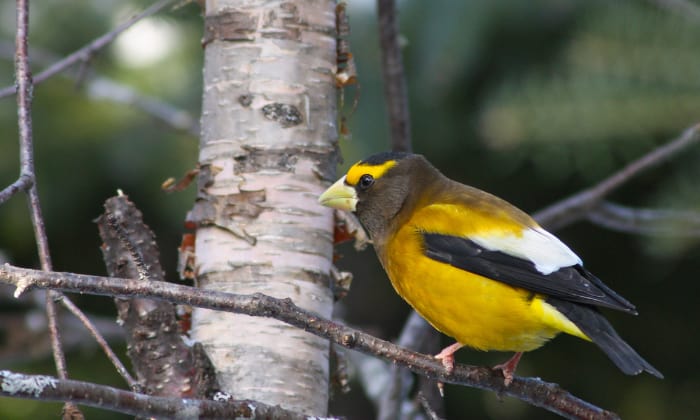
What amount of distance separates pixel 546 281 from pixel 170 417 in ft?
5.12

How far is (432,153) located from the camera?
5336 millimetres

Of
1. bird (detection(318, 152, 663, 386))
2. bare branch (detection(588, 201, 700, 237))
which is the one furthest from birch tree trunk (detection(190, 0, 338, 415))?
bare branch (detection(588, 201, 700, 237))

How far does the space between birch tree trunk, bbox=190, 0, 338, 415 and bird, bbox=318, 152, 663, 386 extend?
162 millimetres

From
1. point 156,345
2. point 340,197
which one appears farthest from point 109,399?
point 340,197

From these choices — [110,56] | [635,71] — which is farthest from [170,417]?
[110,56]

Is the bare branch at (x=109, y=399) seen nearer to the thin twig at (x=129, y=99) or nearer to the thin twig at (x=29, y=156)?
the thin twig at (x=29, y=156)

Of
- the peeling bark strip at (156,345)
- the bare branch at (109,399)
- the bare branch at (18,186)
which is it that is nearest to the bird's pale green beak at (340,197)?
the peeling bark strip at (156,345)

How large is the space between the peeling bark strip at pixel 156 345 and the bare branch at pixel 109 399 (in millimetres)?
773

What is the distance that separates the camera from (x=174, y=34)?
555 centimetres

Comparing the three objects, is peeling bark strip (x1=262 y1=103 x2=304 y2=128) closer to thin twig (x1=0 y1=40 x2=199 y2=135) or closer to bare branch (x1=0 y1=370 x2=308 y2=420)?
bare branch (x1=0 y1=370 x2=308 y2=420)

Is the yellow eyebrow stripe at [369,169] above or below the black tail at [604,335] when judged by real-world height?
above

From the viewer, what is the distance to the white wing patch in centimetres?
307

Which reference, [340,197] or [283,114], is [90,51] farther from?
[340,197]

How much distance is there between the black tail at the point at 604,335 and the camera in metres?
2.64
